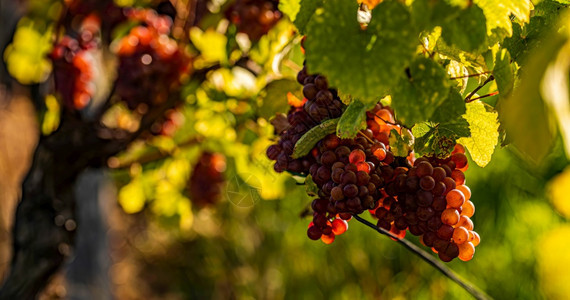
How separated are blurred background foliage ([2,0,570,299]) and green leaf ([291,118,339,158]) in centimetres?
15

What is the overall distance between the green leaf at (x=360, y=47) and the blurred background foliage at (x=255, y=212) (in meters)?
0.10

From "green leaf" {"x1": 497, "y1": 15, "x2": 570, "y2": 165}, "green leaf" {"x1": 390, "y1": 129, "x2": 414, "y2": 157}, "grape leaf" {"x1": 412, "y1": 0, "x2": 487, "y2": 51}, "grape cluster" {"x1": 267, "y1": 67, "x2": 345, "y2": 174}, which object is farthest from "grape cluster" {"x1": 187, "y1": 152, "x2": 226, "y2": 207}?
"green leaf" {"x1": 497, "y1": 15, "x2": 570, "y2": 165}

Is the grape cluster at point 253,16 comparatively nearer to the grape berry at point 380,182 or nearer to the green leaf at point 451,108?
the grape berry at point 380,182

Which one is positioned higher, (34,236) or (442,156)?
(442,156)

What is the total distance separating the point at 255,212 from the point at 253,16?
304 centimetres

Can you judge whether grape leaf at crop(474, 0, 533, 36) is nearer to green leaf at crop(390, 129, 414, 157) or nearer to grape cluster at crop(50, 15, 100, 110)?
green leaf at crop(390, 129, 414, 157)

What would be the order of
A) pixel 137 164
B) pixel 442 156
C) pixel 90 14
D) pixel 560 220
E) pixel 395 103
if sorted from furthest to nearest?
1. pixel 560 220
2. pixel 137 164
3. pixel 90 14
4. pixel 442 156
5. pixel 395 103

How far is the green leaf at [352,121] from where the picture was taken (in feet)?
1.48

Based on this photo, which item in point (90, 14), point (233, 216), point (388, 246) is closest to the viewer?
point (90, 14)

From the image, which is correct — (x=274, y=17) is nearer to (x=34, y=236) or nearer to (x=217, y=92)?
(x=217, y=92)

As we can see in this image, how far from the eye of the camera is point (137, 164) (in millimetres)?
1401

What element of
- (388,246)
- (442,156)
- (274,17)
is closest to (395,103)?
(442,156)

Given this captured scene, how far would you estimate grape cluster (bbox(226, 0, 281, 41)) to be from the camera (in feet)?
3.31

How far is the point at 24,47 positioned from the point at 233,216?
284cm
